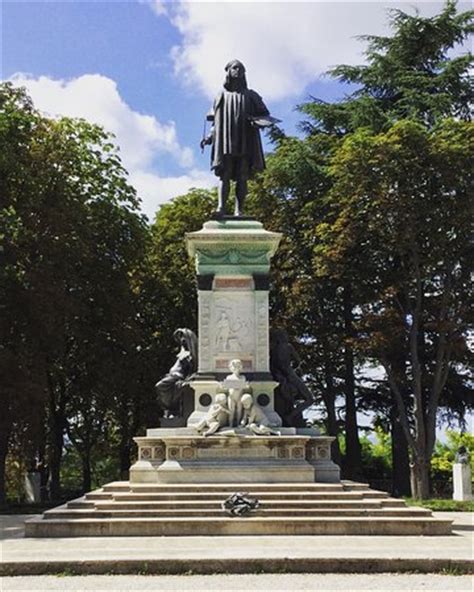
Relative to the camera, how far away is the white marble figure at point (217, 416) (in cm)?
1373

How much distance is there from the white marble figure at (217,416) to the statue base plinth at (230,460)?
17 cm

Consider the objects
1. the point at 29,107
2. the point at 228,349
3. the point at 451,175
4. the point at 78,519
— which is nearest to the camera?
the point at 78,519

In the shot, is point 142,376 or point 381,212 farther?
point 142,376

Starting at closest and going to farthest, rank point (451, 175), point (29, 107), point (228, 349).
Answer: point (228, 349) → point (451, 175) → point (29, 107)

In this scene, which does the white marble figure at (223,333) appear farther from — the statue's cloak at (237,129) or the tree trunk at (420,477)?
the tree trunk at (420,477)

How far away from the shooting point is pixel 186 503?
39.4 feet

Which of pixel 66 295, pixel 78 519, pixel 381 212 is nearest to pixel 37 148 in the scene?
pixel 66 295

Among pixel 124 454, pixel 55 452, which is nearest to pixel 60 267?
pixel 55 452

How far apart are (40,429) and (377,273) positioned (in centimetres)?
1181

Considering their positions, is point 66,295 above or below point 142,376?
above

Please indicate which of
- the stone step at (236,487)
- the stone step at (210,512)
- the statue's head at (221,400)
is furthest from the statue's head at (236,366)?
the stone step at (210,512)

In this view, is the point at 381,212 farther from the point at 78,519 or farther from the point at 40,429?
the point at 78,519

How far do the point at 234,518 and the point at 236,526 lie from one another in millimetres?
161

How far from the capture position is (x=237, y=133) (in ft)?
52.9
